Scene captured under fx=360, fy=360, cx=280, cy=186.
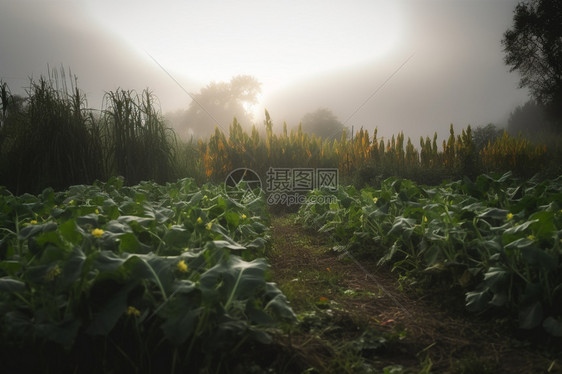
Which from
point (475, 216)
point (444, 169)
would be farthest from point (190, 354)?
point (444, 169)

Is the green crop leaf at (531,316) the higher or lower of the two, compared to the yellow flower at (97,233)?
lower

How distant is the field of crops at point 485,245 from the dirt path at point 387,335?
0.50 ft

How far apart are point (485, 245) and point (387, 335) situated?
81 centimetres

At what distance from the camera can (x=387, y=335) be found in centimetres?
167

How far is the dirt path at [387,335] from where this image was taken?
56.7 inches

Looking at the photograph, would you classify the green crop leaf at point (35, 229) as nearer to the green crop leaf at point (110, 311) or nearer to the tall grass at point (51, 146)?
the green crop leaf at point (110, 311)

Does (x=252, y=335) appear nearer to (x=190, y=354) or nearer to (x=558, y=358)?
(x=190, y=354)

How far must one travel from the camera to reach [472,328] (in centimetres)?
180

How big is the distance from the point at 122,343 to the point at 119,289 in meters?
0.19

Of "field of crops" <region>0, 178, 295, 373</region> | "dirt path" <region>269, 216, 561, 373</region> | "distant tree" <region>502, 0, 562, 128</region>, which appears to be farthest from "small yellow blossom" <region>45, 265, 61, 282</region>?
"distant tree" <region>502, 0, 562, 128</region>

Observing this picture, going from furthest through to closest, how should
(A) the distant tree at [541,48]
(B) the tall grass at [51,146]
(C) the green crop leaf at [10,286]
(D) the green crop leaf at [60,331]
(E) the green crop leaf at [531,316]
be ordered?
(A) the distant tree at [541,48], (B) the tall grass at [51,146], (E) the green crop leaf at [531,316], (C) the green crop leaf at [10,286], (D) the green crop leaf at [60,331]

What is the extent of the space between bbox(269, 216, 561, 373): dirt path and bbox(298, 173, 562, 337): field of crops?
15 centimetres

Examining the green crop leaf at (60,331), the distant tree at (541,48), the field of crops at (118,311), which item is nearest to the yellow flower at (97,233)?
the field of crops at (118,311)

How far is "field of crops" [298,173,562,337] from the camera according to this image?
1711mm
